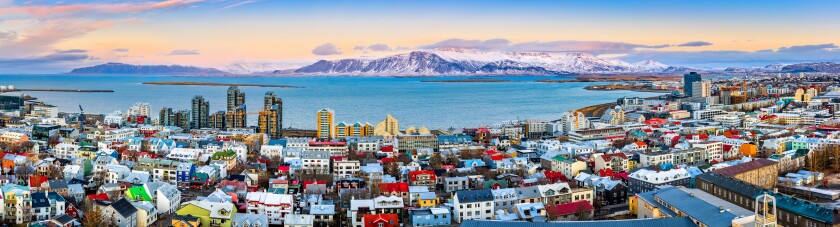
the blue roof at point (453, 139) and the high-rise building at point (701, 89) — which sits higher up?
the high-rise building at point (701, 89)

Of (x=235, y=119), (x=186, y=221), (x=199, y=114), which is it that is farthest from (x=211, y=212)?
(x=199, y=114)

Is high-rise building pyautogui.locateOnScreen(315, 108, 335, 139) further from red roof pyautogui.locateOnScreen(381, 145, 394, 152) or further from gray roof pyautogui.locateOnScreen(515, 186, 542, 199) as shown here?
gray roof pyautogui.locateOnScreen(515, 186, 542, 199)

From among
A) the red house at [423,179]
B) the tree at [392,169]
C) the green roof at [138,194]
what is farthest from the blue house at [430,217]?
the green roof at [138,194]

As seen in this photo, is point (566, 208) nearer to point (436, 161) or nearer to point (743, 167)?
point (743, 167)

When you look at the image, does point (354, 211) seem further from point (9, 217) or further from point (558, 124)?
point (558, 124)

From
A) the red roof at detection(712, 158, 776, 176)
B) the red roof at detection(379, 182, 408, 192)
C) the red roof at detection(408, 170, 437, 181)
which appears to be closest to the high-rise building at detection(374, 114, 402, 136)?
the red roof at detection(408, 170, 437, 181)

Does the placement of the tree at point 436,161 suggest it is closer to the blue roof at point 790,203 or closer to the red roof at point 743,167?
the red roof at point 743,167
